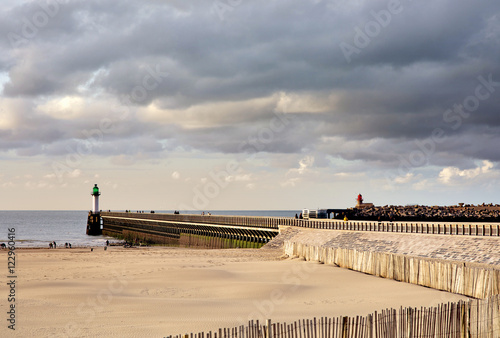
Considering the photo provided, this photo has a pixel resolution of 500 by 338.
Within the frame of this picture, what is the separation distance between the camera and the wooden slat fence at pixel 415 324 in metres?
13.9

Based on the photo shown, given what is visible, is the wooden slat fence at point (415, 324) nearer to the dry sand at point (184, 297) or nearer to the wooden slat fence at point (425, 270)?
the dry sand at point (184, 297)

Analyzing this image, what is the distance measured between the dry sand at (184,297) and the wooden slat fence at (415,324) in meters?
5.37

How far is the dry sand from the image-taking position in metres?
18.8

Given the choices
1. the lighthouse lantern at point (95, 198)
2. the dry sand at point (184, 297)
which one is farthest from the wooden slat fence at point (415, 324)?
the lighthouse lantern at point (95, 198)

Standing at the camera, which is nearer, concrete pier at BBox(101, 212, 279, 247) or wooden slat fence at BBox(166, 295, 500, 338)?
wooden slat fence at BBox(166, 295, 500, 338)

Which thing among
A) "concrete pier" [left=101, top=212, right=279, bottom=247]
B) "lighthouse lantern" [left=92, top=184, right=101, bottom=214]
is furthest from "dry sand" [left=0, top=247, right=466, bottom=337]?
"lighthouse lantern" [left=92, top=184, right=101, bottom=214]

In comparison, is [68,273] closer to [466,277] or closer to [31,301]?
[31,301]

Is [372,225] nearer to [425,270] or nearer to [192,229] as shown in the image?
[425,270]

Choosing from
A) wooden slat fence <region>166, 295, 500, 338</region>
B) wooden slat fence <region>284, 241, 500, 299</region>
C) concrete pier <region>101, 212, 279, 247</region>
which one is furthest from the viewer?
concrete pier <region>101, 212, 279, 247</region>

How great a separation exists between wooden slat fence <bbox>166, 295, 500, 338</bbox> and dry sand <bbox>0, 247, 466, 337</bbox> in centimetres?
537

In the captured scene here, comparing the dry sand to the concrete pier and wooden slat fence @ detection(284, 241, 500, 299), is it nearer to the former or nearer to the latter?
wooden slat fence @ detection(284, 241, 500, 299)

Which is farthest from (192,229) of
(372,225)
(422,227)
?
(422,227)

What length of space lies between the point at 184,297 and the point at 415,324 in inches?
526

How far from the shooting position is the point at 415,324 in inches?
566
